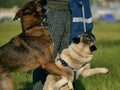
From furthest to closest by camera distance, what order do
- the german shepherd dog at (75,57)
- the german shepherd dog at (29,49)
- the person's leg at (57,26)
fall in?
the person's leg at (57,26) → the german shepherd dog at (75,57) → the german shepherd dog at (29,49)

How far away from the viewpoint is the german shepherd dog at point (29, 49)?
7.04m

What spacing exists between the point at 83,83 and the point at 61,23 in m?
2.09

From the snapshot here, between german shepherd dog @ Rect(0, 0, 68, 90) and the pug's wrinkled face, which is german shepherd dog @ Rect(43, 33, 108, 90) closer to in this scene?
the pug's wrinkled face

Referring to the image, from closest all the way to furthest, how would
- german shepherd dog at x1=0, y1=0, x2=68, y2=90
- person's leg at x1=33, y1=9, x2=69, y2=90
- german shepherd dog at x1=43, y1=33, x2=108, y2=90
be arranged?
1. german shepherd dog at x1=0, y1=0, x2=68, y2=90
2. german shepherd dog at x1=43, y1=33, x2=108, y2=90
3. person's leg at x1=33, y1=9, x2=69, y2=90

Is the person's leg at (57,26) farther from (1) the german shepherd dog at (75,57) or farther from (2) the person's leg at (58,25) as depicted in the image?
(1) the german shepherd dog at (75,57)

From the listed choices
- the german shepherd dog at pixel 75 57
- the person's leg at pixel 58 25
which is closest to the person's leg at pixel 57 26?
the person's leg at pixel 58 25

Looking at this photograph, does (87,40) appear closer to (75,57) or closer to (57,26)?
(75,57)

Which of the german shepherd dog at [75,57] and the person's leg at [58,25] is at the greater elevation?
the person's leg at [58,25]

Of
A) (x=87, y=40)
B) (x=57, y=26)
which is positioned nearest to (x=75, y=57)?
(x=87, y=40)

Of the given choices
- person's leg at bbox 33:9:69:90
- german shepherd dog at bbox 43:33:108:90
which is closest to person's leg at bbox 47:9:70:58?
person's leg at bbox 33:9:69:90

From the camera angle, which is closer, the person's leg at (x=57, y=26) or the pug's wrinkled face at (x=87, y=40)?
the pug's wrinkled face at (x=87, y=40)

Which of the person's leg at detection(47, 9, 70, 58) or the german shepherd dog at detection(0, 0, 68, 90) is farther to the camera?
the person's leg at detection(47, 9, 70, 58)

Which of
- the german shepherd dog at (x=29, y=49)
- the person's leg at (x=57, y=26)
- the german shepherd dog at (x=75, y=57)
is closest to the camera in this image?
the german shepherd dog at (x=29, y=49)

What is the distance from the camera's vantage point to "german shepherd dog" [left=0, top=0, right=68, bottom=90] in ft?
23.1
